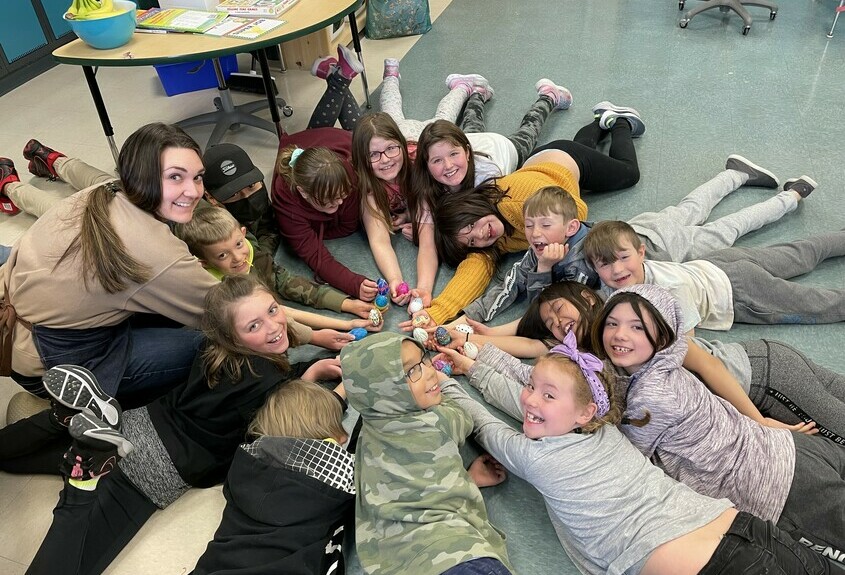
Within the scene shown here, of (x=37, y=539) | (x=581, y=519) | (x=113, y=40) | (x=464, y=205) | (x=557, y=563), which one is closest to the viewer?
(x=581, y=519)

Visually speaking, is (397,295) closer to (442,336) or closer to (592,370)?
(442,336)

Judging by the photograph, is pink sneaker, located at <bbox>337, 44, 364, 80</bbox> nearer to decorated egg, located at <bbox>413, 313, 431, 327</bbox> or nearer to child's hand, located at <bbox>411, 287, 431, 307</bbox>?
child's hand, located at <bbox>411, 287, 431, 307</bbox>

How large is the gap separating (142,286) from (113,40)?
154 cm

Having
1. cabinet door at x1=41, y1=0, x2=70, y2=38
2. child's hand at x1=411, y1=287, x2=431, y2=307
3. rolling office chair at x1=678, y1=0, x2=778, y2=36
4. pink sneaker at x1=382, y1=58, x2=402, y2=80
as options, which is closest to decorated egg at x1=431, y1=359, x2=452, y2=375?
child's hand at x1=411, y1=287, x2=431, y2=307

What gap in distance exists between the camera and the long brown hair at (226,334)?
1676 millimetres

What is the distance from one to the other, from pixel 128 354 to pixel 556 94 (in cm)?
260

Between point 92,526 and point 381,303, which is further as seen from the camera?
point 381,303

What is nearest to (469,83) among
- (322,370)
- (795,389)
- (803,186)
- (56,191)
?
(803,186)

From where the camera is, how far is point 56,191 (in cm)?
307

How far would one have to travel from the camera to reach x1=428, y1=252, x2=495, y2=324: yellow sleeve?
221cm

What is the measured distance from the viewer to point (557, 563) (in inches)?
→ 60.3

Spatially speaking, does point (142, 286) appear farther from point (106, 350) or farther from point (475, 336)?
point (475, 336)

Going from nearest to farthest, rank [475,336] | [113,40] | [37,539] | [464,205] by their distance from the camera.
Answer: [37,539], [475,336], [464,205], [113,40]

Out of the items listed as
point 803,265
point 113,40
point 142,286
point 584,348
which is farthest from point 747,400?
point 113,40
